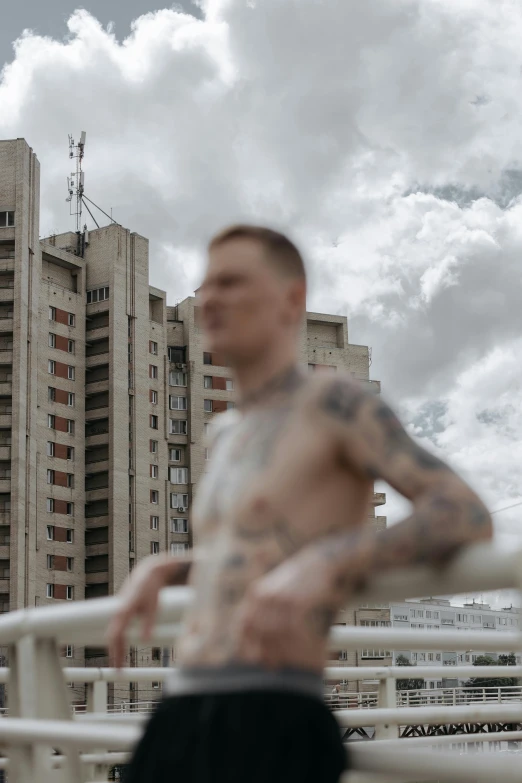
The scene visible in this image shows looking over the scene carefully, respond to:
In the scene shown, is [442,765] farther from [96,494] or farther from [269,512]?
[96,494]

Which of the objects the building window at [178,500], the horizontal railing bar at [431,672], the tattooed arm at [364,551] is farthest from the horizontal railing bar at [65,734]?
the building window at [178,500]

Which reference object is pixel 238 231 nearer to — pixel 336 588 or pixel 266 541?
pixel 266 541

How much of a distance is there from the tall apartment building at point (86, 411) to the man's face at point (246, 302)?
51436 millimetres

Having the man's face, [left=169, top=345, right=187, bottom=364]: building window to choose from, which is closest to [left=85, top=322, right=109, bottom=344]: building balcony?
[left=169, top=345, right=187, bottom=364]: building window

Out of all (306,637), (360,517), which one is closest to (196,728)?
(306,637)

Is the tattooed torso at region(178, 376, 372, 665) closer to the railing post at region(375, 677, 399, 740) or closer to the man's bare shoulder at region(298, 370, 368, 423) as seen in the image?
the man's bare shoulder at region(298, 370, 368, 423)

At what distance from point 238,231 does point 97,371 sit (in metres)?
59.4

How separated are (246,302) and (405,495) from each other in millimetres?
442

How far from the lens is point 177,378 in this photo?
211ft

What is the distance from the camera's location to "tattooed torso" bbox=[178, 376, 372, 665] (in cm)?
157

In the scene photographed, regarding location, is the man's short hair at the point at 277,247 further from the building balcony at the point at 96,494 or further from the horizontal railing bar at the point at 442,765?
the building balcony at the point at 96,494

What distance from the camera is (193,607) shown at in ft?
5.45

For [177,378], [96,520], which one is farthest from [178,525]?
[177,378]

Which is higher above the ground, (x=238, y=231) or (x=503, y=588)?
(x=238, y=231)
